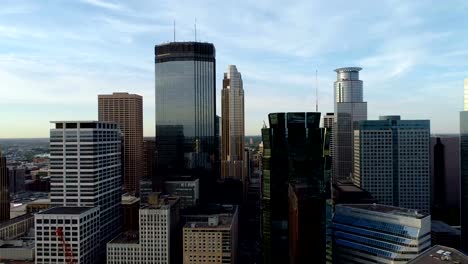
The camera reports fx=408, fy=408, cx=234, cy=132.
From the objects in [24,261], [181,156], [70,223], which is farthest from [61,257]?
[181,156]

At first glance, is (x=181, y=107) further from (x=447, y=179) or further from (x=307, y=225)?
(x=447, y=179)

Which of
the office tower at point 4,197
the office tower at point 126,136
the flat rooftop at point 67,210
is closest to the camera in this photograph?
the flat rooftop at point 67,210

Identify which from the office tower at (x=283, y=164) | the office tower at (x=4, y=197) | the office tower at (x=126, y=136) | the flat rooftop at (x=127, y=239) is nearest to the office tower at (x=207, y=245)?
the flat rooftop at (x=127, y=239)

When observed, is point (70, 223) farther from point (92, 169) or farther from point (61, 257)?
point (92, 169)

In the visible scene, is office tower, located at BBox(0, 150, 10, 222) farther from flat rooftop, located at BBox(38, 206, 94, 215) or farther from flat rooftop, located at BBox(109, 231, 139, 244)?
flat rooftop, located at BBox(109, 231, 139, 244)

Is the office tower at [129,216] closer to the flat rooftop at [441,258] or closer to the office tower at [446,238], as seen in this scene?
the office tower at [446,238]

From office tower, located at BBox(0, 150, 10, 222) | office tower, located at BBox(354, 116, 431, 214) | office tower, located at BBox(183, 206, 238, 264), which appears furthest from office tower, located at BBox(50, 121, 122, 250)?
office tower, located at BBox(354, 116, 431, 214)
